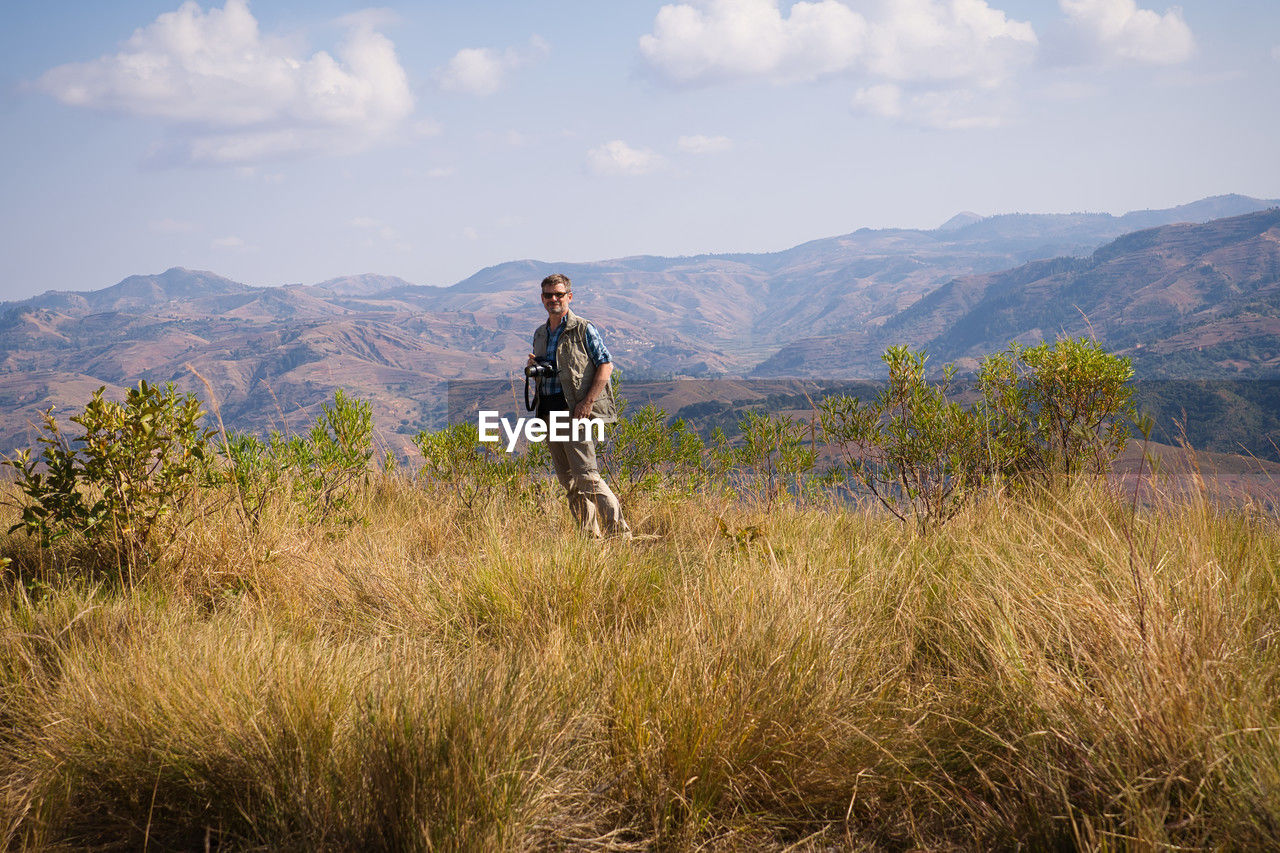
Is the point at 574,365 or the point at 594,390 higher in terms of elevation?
the point at 574,365

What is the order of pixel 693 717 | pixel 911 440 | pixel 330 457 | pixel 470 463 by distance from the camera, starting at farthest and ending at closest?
pixel 470 463, pixel 911 440, pixel 330 457, pixel 693 717

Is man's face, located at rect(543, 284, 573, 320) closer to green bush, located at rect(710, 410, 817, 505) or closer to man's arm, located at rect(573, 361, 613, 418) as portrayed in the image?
man's arm, located at rect(573, 361, 613, 418)

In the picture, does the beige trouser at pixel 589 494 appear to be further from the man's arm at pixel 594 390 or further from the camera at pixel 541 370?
the camera at pixel 541 370

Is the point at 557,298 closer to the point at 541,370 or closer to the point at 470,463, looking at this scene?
the point at 541,370

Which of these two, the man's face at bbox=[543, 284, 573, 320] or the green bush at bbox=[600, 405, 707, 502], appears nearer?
the man's face at bbox=[543, 284, 573, 320]

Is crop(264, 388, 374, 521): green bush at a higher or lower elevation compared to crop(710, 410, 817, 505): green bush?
higher

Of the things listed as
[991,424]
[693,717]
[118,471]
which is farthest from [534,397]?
[693,717]

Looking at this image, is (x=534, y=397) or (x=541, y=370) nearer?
(x=541, y=370)

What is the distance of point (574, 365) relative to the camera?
236 inches

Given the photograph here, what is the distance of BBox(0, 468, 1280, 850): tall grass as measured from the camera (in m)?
2.17

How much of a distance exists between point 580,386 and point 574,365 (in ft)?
0.59

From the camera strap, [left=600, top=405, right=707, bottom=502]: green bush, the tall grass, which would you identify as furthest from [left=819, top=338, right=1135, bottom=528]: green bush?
the camera strap

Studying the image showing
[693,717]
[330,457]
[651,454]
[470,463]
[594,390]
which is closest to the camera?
[693,717]

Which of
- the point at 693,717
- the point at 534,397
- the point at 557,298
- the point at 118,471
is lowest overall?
the point at 693,717
